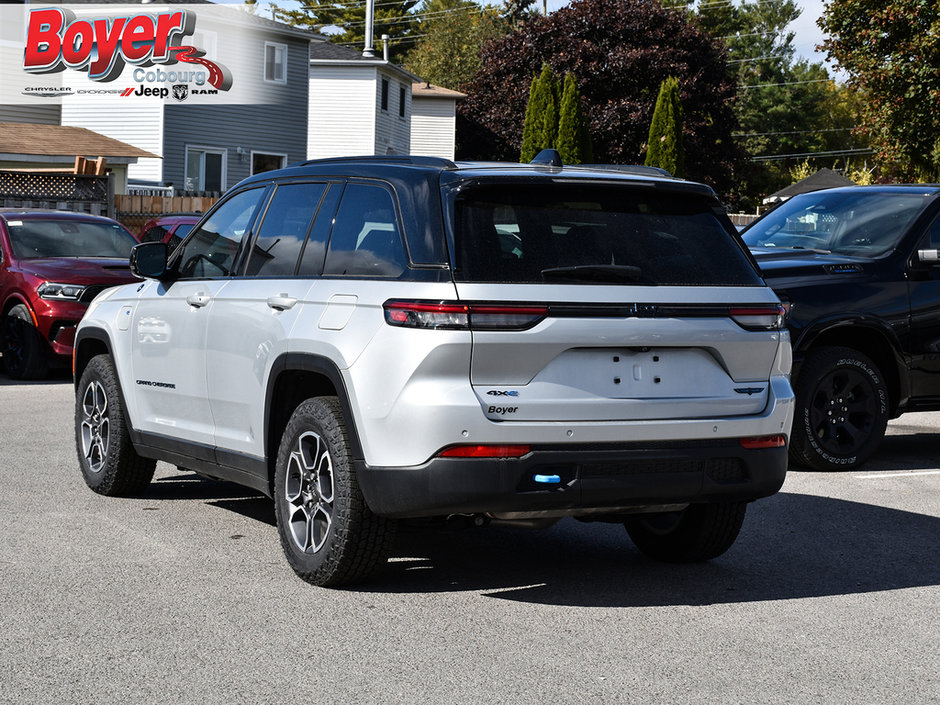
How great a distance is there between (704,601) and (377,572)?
55.1 inches

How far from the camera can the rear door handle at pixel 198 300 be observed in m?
6.69

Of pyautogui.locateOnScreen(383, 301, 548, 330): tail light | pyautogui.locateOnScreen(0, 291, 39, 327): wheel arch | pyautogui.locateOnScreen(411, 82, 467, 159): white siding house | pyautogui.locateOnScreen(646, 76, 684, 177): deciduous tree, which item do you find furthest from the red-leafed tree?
pyautogui.locateOnScreen(383, 301, 548, 330): tail light

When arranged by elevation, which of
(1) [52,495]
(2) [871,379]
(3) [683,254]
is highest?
(3) [683,254]

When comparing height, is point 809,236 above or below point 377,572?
above

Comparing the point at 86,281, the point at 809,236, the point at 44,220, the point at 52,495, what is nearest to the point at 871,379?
the point at 809,236

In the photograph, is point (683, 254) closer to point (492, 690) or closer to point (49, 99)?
point (492, 690)

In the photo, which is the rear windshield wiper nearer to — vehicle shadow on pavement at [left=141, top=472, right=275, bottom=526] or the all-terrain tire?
vehicle shadow on pavement at [left=141, top=472, right=275, bottom=526]

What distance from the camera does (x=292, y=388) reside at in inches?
238

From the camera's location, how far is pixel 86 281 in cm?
1456

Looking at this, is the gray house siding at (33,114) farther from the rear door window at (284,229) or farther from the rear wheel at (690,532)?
the rear wheel at (690,532)

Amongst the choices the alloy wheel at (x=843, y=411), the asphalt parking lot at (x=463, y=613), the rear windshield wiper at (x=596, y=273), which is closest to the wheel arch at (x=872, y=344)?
the alloy wheel at (x=843, y=411)

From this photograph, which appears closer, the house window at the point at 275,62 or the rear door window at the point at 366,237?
the rear door window at the point at 366,237

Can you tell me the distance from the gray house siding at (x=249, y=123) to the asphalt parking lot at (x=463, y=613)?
3425 cm

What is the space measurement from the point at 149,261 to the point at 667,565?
3.12 m
